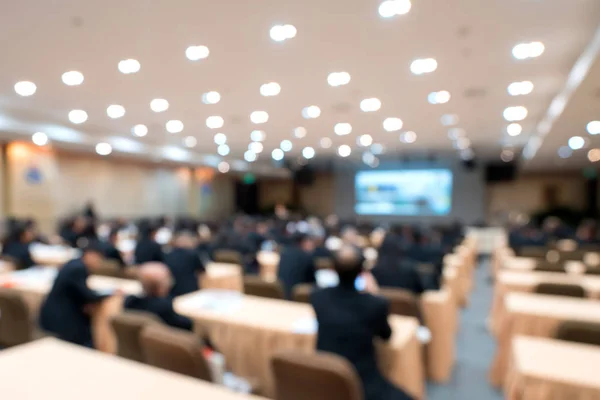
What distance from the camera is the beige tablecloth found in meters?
2.29

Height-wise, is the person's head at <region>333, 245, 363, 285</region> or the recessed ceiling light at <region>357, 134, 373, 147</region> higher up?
the recessed ceiling light at <region>357, 134, 373, 147</region>

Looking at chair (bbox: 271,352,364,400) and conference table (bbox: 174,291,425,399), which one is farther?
conference table (bbox: 174,291,425,399)

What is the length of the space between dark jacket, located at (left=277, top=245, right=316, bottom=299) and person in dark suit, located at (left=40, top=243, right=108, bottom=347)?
2327mm

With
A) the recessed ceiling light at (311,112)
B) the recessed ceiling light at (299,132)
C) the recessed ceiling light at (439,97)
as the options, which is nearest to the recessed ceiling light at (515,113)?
the recessed ceiling light at (439,97)

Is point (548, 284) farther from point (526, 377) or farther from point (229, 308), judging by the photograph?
point (229, 308)

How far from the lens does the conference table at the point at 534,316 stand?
3.75 meters

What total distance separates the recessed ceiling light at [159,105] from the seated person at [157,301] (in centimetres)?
684

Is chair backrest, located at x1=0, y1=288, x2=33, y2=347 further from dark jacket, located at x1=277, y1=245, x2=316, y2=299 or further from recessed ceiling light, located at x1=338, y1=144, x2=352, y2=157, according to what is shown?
recessed ceiling light, located at x1=338, y1=144, x2=352, y2=157

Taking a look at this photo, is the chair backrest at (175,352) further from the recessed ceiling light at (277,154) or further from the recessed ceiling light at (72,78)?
A: the recessed ceiling light at (277,154)

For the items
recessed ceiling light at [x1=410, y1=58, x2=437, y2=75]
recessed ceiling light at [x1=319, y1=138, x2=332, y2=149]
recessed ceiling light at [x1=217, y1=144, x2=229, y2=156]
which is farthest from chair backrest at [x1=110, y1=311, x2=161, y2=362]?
recessed ceiling light at [x1=217, y1=144, x2=229, y2=156]

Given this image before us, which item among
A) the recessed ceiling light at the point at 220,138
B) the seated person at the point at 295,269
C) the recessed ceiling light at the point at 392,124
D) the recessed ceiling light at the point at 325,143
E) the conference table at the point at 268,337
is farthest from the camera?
the recessed ceiling light at the point at 325,143

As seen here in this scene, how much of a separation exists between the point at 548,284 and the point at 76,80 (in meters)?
8.03

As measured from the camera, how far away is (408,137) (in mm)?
14406

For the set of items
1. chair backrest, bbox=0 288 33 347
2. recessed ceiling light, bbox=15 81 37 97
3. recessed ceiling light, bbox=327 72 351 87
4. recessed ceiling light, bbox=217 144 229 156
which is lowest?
chair backrest, bbox=0 288 33 347
